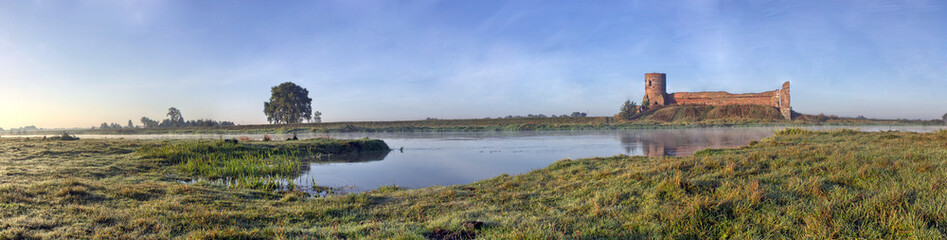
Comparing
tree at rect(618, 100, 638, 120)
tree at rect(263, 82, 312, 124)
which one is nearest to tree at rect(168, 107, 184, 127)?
tree at rect(263, 82, 312, 124)

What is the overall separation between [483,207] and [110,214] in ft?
14.5

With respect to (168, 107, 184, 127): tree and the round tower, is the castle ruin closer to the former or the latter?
the round tower

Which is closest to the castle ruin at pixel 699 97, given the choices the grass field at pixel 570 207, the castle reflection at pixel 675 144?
the castle reflection at pixel 675 144

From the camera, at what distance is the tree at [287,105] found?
74.2m

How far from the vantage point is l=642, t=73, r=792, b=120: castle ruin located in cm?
7806

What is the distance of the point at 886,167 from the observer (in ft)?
21.1

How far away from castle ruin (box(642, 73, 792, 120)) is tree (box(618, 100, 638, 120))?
12.1 m

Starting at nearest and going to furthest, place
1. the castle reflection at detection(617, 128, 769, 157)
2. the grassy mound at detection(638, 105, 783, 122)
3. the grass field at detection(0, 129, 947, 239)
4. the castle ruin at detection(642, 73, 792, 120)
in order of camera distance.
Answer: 1. the grass field at detection(0, 129, 947, 239)
2. the castle reflection at detection(617, 128, 769, 157)
3. the grassy mound at detection(638, 105, 783, 122)
4. the castle ruin at detection(642, 73, 792, 120)

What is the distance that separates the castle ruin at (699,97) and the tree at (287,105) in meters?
67.8

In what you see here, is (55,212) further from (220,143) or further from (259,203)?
(220,143)

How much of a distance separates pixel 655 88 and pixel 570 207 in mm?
93041

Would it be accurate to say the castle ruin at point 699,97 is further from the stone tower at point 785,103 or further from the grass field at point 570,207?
the grass field at point 570,207

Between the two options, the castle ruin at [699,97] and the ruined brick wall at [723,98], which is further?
the ruined brick wall at [723,98]

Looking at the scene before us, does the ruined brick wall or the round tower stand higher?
the round tower
